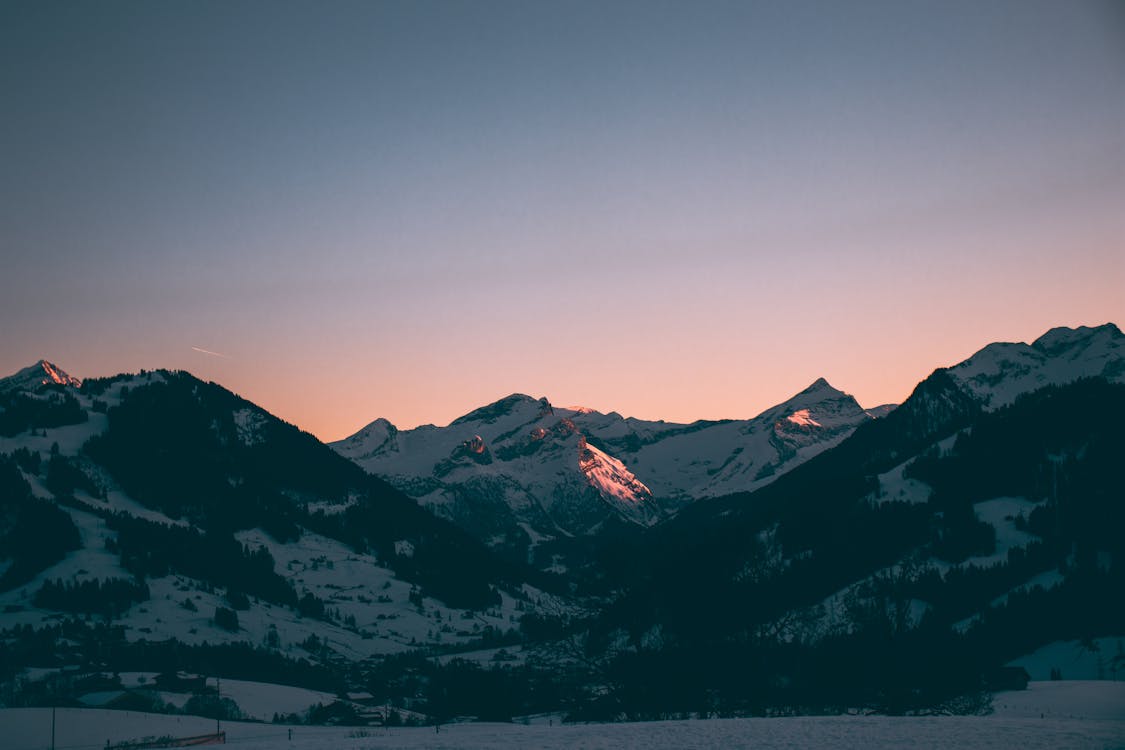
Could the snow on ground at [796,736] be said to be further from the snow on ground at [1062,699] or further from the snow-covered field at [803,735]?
the snow on ground at [1062,699]

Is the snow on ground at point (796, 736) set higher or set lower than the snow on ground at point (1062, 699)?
higher

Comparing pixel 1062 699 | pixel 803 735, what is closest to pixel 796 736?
pixel 803 735

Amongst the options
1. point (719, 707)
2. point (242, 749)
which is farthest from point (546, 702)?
point (242, 749)

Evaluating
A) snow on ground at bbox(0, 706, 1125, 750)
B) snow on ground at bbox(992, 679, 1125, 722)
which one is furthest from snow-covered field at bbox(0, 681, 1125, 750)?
snow on ground at bbox(992, 679, 1125, 722)

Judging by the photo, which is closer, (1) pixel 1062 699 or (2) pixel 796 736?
(2) pixel 796 736

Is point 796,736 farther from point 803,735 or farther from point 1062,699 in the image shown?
point 1062,699

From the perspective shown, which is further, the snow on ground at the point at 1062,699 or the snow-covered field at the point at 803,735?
the snow on ground at the point at 1062,699

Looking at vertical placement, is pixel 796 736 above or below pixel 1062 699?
above

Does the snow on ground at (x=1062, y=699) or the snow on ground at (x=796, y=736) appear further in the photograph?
the snow on ground at (x=1062, y=699)

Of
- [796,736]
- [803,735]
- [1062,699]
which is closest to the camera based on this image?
[796,736]

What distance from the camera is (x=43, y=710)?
474 feet

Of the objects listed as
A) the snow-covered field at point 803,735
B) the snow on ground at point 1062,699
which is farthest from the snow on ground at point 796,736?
the snow on ground at point 1062,699

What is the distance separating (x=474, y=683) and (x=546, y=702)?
4553 centimetres

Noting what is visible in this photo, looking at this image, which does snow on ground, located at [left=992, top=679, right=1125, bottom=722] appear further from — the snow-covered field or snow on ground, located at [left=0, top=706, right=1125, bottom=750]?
snow on ground, located at [left=0, top=706, right=1125, bottom=750]
